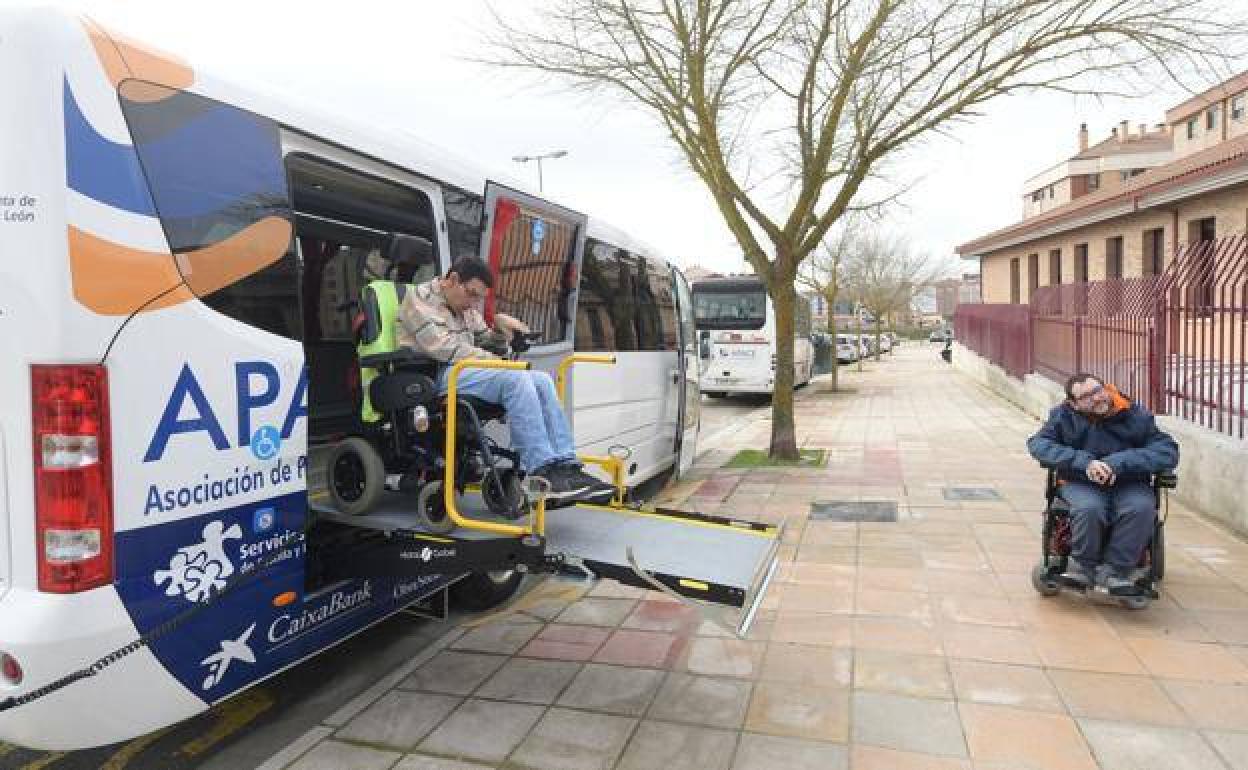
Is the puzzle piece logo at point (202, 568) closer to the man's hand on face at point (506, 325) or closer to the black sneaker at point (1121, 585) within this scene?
the man's hand on face at point (506, 325)

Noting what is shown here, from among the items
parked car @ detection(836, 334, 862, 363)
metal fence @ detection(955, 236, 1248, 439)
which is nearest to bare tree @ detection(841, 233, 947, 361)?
parked car @ detection(836, 334, 862, 363)

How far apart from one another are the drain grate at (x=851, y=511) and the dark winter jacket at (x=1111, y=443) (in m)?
2.34

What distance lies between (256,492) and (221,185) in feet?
3.30

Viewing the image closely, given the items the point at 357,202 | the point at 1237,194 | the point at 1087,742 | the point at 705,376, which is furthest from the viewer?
the point at 705,376

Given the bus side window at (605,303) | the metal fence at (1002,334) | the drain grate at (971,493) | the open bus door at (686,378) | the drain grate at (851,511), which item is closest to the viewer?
the bus side window at (605,303)

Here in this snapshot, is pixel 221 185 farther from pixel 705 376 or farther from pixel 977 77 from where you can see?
pixel 705 376

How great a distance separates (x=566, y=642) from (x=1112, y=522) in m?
2.95

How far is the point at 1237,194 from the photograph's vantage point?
15.7m

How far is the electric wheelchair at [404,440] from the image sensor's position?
3.58 meters

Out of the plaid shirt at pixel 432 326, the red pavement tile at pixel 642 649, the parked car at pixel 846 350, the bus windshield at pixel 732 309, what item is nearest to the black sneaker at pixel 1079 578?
the red pavement tile at pixel 642 649

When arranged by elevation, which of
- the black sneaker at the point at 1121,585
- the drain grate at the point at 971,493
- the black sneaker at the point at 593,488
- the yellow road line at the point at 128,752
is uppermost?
the black sneaker at the point at 593,488

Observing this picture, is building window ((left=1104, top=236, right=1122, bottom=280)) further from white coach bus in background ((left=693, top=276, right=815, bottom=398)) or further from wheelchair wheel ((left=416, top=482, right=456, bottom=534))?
wheelchair wheel ((left=416, top=482, right=456, bottom=534))

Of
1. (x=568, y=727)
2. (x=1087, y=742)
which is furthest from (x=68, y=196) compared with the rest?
(x=1087, y=742)

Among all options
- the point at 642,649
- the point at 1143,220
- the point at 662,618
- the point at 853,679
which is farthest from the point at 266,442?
the point at 1143,220
